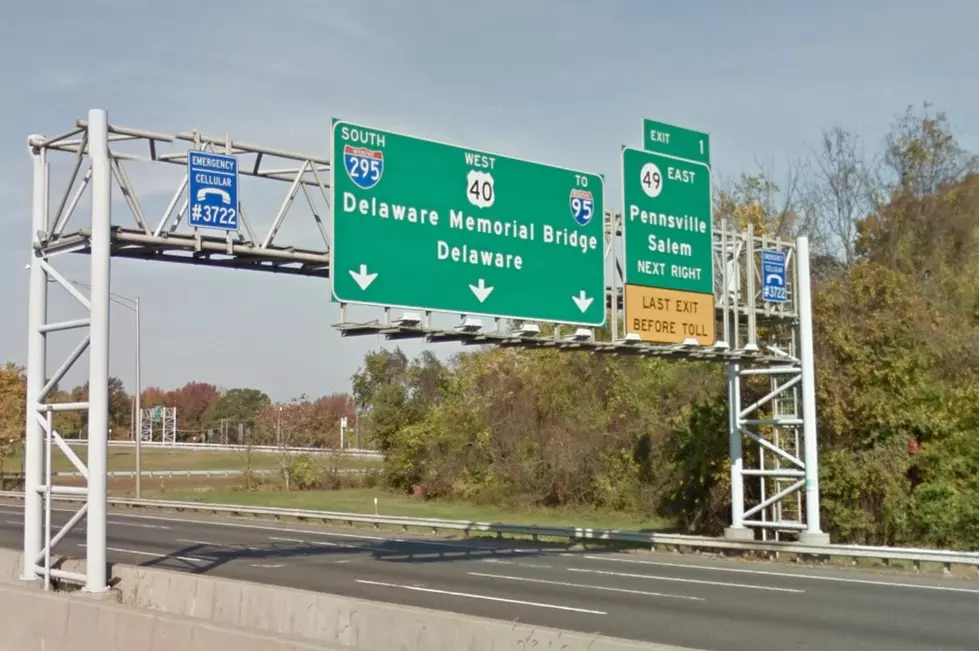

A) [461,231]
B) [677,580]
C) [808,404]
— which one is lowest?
[677,580]

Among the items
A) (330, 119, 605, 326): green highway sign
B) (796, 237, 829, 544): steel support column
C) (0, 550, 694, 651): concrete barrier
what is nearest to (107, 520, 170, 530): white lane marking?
(796, 237, 829, 544): steel support column

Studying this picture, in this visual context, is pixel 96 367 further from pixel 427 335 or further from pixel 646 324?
pixel 646 324

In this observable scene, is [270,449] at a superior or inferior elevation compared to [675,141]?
inferior

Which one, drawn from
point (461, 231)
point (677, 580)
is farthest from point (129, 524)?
point (461, 231)

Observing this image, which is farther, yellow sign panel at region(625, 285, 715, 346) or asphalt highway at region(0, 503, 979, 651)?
yellow sign panel at region(625, 285, 715, 346)

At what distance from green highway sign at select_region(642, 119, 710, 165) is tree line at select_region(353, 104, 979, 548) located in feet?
27.6

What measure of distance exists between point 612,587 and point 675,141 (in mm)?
9171

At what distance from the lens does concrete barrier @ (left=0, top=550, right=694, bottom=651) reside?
8.02 metres

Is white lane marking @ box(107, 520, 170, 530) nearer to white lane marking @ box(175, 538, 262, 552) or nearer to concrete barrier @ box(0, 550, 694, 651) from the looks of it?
white lane marking @ box(175, 538, 262, 552)

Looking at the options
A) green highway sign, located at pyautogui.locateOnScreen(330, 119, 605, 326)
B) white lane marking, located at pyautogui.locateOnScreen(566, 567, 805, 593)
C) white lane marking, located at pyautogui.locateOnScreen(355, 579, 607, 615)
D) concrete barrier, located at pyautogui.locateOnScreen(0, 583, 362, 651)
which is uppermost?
green highway sign, located at pyautogui.locateOnScreen(330, 119, 605, 326)

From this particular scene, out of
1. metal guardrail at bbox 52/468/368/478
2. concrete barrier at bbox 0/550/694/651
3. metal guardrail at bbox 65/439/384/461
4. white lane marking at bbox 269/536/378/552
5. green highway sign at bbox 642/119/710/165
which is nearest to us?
concrete barrier at bbox 0/550/694/651

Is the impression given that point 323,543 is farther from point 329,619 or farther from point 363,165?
point 329,619

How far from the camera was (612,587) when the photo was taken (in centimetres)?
2003

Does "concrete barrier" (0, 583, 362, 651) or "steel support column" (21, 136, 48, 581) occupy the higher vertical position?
"steel support column" (21, 136, 48, 581)
